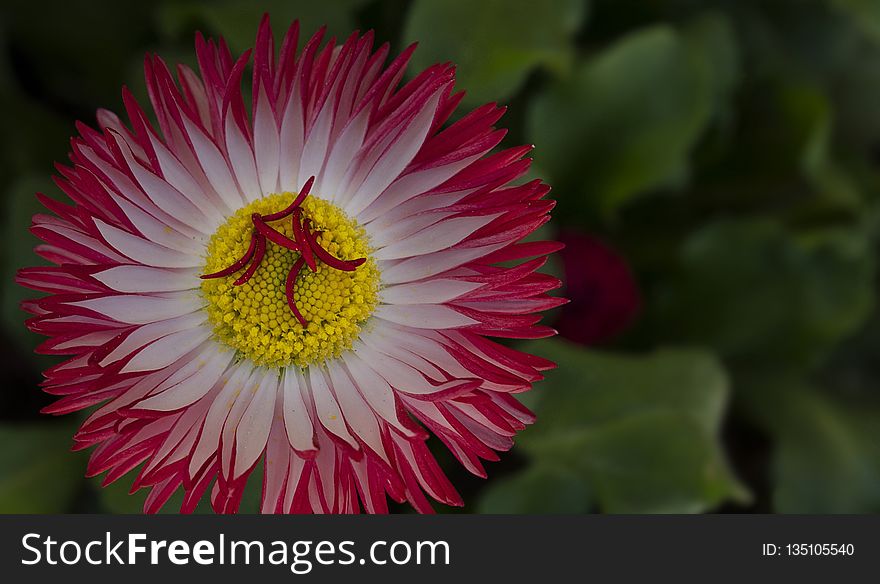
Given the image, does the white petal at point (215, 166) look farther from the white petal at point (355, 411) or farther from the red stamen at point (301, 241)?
the white petal at point (355, 411)

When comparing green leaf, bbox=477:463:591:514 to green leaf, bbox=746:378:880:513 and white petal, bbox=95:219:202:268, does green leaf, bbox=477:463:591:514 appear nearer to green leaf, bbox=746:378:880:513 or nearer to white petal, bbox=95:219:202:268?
green leaf, bbox=746:378:880:513

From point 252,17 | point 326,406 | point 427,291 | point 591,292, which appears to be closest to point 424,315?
point 427,291

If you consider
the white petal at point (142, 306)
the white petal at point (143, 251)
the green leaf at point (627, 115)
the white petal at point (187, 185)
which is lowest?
the white petal at point (142, 306)

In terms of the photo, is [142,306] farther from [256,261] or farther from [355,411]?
[355,411]

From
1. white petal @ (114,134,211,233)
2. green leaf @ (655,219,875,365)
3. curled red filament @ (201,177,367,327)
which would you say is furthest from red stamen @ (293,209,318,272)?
green leaf @ (655,219,875,365)

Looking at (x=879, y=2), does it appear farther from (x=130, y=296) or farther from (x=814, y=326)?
(x=130, y=296)

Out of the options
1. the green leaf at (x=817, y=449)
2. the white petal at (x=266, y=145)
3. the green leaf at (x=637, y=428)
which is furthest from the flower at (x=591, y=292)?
the white petal at (x=266, y=145)

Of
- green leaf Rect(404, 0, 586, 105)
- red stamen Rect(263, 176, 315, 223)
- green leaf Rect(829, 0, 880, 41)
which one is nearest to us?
red stamen Rect(263, 176, 315, 223)

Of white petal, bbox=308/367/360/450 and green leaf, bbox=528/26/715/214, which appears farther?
green leaf, bbox=528/26/715/214
